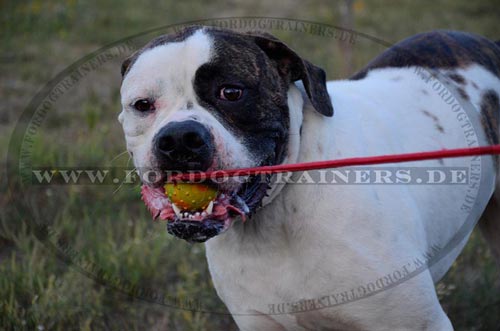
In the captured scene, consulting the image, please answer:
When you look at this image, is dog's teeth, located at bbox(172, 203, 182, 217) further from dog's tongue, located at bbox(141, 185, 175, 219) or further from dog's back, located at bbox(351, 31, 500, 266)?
dog's back, located at bbox(351, 31, 500, 266)

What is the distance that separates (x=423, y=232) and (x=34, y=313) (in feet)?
5.88

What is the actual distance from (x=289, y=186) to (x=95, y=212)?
213cm

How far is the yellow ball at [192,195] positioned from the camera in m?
2.55

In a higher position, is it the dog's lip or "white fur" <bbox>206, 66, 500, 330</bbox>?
the dog's lip

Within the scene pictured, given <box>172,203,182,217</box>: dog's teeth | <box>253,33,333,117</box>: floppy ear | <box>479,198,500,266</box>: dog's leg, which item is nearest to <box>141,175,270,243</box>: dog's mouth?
<box>172,203,182,217</box>: dog's teeth

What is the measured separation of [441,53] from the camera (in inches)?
141

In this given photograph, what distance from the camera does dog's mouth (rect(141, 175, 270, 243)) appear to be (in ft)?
8.33

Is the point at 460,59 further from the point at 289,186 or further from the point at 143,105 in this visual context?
the point at 143,105

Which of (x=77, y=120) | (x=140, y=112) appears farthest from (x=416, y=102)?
(x=77, y=120)

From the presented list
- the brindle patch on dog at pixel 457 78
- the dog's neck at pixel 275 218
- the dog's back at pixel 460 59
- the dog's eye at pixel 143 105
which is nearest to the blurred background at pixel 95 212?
the dog's eye at pixel 143 105

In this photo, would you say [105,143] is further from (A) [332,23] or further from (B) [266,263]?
(A) [332,23]

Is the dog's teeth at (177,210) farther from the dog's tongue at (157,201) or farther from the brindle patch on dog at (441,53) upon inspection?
the brindle patch on dog at (441,53)

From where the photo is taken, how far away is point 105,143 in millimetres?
5527

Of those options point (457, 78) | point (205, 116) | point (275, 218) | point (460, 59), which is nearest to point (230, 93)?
point (205, 116)
